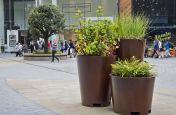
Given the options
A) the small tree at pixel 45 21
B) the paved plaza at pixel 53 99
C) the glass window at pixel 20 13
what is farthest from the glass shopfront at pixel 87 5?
the paved plaza at pixel 53 99

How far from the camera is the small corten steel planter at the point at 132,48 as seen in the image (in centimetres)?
892

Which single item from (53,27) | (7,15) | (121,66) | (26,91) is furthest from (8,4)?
(121,66)

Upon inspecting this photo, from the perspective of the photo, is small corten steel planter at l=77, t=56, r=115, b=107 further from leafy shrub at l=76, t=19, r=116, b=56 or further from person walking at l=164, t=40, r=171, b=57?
person walking at l=164, t=40, r=171, b=57

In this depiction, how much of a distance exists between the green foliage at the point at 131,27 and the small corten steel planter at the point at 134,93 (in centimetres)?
127

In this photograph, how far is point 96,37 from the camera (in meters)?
9.09

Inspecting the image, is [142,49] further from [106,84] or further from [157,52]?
[157,52]

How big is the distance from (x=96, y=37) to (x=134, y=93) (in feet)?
5.78

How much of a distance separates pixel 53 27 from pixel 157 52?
788 cm

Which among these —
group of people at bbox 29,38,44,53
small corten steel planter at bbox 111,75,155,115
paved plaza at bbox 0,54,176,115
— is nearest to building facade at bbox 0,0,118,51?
group of people at bbox 29,38,44,53

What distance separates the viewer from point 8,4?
5903cm

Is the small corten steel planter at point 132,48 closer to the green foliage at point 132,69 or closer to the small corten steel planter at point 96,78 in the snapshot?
the small corten steel planter at point 96,78

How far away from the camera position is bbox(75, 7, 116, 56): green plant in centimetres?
899

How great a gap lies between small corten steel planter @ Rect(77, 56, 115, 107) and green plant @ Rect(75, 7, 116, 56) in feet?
0.56

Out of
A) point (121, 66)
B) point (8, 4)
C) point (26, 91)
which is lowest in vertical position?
point (26, 91)
